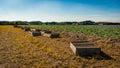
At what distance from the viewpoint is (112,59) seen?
10.1m

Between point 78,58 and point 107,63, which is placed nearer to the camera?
point 107,63

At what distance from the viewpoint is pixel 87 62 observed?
9391mm

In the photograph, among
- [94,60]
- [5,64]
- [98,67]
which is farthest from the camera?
[94,60]

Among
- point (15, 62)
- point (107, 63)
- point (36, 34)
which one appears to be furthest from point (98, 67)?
point (36, 34)

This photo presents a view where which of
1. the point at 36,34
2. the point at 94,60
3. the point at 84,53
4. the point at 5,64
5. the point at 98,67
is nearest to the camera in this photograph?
the point at 98,67

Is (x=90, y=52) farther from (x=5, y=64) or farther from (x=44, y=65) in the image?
(x=5, y=64)

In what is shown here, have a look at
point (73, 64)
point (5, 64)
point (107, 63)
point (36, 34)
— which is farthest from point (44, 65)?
point (36, 34)

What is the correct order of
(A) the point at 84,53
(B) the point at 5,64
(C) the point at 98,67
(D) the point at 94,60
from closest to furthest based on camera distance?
1. (C) the point at 98,67
2. (B) the point at 5,64
3. (D) the point at 94,60
4. (A) the point at 84,53

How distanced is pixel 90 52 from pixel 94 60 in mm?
1462

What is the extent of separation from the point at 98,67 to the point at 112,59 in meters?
2.06

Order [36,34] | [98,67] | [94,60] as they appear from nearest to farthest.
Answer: [98,67]
[94,60]
[36,34]

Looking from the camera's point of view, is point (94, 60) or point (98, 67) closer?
point (98, 67)

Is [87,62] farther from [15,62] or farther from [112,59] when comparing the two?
[15,62]

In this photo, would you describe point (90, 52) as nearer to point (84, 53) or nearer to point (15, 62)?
point (84, 53)
